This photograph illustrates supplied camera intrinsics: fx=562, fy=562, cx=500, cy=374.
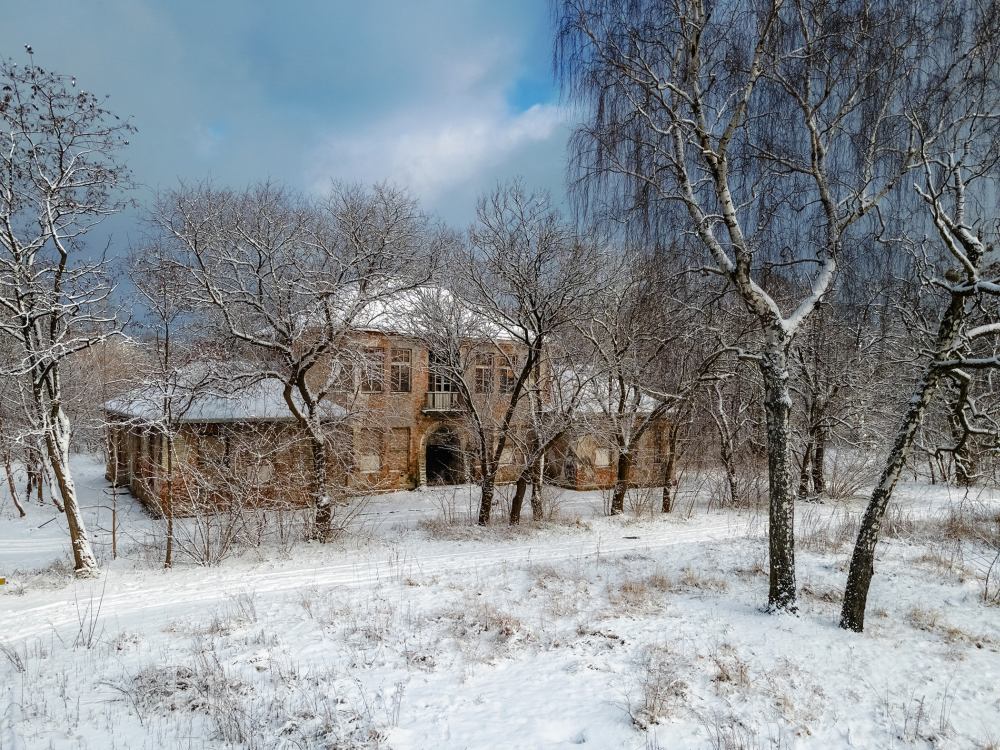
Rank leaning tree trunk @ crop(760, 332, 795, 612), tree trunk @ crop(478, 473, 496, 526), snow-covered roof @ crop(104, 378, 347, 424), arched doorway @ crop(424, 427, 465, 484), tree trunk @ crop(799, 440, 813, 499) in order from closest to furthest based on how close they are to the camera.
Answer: leaning tree trunk @ crop(760, 332, 795, 612) < tree trunk @ crop(478, 473, 496, 526) < snow-covered roof @ crop(104, 378, 347, 424) < tree trunk @ crop(799, 440, 813, 499) < arched doorway @ crop(424, 427, 465, 484)

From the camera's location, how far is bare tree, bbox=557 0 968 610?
21.8ft

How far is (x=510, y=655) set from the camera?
5.96 meters

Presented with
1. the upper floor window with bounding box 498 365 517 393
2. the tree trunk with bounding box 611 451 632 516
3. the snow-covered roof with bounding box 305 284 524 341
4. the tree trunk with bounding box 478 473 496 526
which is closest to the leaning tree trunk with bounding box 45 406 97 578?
the snow-covered roof with bounding box 305 284 524 341

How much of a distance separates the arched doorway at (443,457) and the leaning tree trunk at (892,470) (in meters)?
18.9

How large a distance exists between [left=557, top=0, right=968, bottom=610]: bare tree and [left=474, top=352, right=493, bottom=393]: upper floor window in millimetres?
13491

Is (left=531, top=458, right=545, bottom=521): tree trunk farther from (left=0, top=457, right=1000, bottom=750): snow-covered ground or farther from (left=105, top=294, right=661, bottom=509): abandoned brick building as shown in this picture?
(left=0, top=457, right=1000, bottom=750): snow-covered ground

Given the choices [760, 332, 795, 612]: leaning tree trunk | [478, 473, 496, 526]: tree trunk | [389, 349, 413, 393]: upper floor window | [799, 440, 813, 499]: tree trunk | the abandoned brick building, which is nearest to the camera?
[760, 332, 795, 612]: leaning tree trunk

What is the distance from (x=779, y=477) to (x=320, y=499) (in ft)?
33.6

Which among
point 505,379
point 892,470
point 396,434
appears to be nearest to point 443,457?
point 396,434

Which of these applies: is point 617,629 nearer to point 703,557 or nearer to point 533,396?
point 703,557

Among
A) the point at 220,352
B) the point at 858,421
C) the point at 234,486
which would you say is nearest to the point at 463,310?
the point at 220,352

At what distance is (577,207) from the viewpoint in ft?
26.7

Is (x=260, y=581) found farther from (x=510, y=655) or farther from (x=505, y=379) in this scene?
(x=505, y=379)

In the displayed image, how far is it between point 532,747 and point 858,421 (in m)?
19.1
